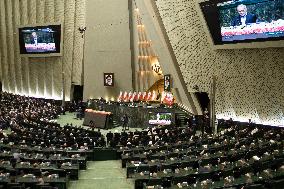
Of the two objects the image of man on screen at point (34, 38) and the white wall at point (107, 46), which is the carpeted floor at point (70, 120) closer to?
the white wall at point (107, 46)

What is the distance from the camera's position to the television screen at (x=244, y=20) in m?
24.0

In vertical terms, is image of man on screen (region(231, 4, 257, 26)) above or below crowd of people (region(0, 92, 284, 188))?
above

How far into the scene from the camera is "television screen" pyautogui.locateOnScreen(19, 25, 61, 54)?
47156mm

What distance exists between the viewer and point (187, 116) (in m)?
35.6

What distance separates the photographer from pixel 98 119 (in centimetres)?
3538

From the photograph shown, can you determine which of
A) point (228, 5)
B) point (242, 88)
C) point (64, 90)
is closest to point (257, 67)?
point (242, 88)

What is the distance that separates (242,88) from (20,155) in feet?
53.6

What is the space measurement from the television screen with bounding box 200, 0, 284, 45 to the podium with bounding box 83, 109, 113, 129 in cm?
1094

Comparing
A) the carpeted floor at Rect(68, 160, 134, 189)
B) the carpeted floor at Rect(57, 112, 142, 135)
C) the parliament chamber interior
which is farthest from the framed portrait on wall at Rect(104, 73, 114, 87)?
the carpeted floor at Rect(68, 160, 134, 189)

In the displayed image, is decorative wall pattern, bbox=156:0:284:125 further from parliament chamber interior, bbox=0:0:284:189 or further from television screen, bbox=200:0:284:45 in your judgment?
television screen, bbox=200:0:284:45

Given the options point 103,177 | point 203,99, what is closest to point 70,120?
point 203,99

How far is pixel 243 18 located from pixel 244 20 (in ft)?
0.44

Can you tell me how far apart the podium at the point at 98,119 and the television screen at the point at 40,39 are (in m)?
13.9

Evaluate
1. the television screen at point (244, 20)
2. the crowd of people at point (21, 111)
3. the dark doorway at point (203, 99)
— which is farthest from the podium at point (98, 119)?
the television screen at point (244, 20)
